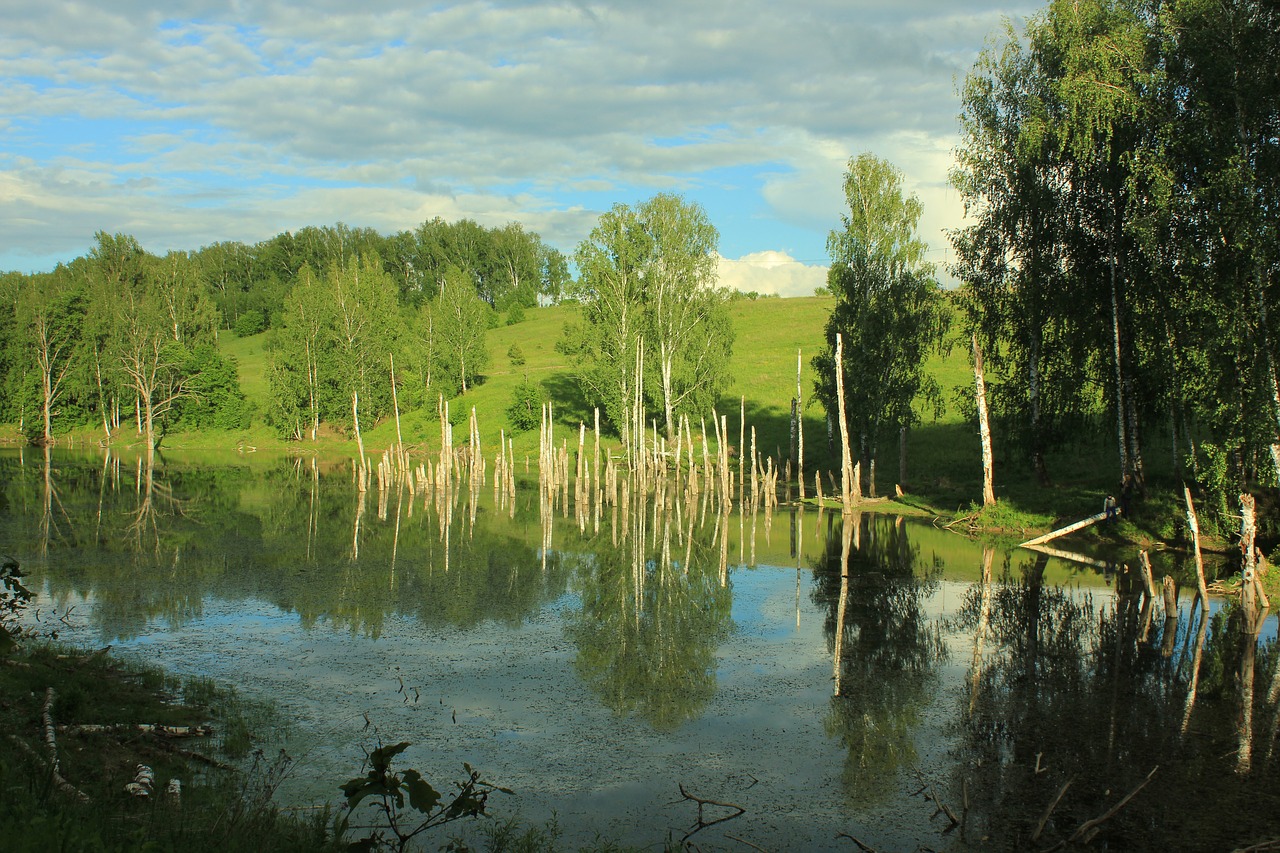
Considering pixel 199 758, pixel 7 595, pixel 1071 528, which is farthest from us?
pixel 1071 528

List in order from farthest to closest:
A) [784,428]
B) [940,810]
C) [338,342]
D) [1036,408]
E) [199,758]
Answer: [338,342] < [784,428] < [1036,408] < [199,758] < [940,810]

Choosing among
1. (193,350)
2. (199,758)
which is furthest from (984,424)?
(193,350)

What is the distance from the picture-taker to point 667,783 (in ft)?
30.9

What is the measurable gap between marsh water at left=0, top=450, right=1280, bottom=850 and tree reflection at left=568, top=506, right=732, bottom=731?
0.08 meters

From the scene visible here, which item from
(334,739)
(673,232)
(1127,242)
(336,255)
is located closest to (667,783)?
(334,739)

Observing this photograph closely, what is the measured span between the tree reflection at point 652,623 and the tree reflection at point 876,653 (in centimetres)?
188

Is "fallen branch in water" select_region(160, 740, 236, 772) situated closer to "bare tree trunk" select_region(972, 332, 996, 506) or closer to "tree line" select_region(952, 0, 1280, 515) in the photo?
"tree line" select_region(952, 0, 1280, 515)

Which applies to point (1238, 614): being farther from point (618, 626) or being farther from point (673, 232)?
point (673, 232)

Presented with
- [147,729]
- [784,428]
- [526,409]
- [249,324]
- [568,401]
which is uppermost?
[249,324]

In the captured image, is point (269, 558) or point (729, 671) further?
point (269, 558)

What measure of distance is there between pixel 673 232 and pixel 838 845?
4020 cm

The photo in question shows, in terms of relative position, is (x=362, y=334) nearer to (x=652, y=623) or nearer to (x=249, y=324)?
(x=249, y=324)

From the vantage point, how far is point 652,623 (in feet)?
54.5

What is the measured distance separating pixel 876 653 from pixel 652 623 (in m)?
3.88
